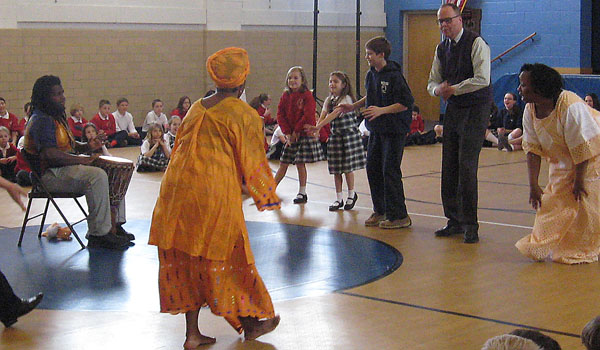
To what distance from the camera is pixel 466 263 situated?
6.45m

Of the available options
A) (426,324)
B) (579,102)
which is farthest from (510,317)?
(579,102)

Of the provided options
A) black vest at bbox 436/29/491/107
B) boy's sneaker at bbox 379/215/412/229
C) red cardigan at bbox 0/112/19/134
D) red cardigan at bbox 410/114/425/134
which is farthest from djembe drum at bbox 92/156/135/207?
red cardigan at bbox 410/114/425/134

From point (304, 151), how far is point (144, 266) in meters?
3.32

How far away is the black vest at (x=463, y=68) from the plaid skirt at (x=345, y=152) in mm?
1856

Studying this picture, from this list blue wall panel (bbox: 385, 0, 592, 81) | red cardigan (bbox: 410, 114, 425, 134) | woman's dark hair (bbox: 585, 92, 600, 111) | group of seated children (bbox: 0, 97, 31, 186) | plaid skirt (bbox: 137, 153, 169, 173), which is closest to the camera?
group of seated children (bbox: 0, 97, 31, 186)

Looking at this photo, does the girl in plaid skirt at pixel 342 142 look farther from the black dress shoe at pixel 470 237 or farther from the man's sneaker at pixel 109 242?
the man's sneaker at pixel 109 242

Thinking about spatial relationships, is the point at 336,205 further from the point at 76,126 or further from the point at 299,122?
the point at 76,126

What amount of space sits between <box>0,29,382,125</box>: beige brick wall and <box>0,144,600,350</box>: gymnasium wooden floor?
8.83 m

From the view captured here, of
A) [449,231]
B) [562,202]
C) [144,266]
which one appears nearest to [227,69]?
[144,266]

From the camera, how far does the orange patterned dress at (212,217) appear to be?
15.1 ft

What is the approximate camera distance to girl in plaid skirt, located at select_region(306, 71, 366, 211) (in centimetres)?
889

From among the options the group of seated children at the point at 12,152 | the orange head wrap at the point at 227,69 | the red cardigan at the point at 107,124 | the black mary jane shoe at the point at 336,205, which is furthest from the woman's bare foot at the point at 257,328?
the red cardigan at the point at 107,124

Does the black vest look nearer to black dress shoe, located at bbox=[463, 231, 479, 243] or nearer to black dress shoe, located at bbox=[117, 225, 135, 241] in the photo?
black dress shoe, located at bbox=[463, 231, 479, 243]

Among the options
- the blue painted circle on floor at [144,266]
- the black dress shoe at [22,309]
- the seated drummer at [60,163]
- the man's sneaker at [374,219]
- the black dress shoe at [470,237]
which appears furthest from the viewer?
the man's sneaker at [374,219]
